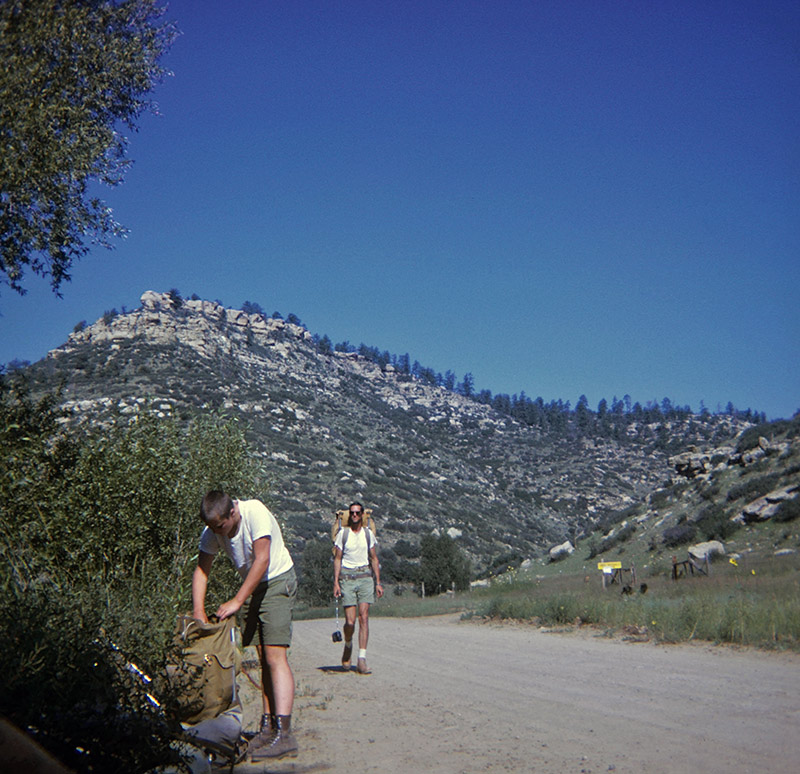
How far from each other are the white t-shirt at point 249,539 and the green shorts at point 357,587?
397cm

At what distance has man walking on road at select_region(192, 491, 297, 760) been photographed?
5.18 m

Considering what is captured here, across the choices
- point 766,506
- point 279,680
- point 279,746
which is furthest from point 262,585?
point 766,506

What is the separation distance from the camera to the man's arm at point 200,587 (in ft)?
17.0

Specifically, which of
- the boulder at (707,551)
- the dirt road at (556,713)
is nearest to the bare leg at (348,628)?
the dirt road at (556,713)

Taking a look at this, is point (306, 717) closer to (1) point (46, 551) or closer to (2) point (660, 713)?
(2) point (660, 713)

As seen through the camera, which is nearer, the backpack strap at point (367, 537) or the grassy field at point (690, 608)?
the backpack strap at point (367, 537)

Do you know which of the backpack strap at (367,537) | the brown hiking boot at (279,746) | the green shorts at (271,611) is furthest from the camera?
the backpack strap at (367,537)

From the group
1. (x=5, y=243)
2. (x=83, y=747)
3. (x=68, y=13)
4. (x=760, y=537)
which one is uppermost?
(x=68, y=13)

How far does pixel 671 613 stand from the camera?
11867mm

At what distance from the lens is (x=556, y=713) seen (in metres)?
6.34

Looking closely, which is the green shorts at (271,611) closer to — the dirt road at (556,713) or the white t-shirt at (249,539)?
the white t-shirt at (249,539)

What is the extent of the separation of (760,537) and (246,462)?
2228 cm

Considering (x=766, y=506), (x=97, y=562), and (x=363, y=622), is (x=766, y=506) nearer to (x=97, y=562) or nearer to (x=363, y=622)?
(x=363, y=622)

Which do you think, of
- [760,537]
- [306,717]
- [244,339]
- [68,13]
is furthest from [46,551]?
[244,339]
